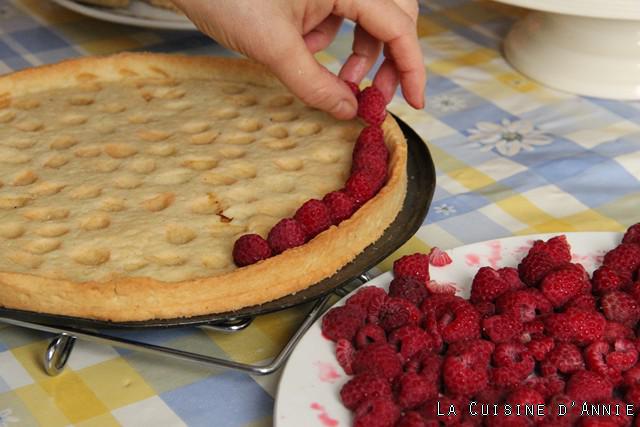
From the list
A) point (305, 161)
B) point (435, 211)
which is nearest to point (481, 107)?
point (435, 211)

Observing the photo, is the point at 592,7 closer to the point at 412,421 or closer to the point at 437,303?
the point at 437,303

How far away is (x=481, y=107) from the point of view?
149 cm

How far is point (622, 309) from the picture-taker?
91 cm

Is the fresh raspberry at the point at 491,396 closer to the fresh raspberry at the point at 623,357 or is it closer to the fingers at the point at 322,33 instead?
the fresh raspberry at the point at 623,357

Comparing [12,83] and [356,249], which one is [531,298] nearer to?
[356,249]

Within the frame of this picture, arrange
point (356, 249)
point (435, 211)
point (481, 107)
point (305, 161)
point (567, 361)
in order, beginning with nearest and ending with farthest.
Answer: point (567, 361), point (356, 249), point (305, 161), point (435, 211), point (481, 107)

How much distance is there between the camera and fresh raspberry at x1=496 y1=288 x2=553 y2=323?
2.98 feet

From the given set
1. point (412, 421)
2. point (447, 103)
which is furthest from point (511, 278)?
point (447, 103)

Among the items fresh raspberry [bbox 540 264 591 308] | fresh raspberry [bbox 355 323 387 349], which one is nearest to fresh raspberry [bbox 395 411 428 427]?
fresh raspberry [bbox 355 323 387 349]

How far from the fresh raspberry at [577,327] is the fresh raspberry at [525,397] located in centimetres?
9

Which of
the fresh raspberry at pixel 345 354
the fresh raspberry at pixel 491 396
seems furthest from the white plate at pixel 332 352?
the fresh raspberry at pixel 491 396

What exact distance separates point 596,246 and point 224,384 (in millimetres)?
402

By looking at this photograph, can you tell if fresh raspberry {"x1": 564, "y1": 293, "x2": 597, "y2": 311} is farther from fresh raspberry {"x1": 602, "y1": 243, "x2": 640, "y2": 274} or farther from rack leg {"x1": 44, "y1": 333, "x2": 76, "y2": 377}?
rack leg {"x1": 44, "y1": 333, "x2": 76, "y2": 377}

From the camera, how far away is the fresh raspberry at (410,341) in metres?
0.86
